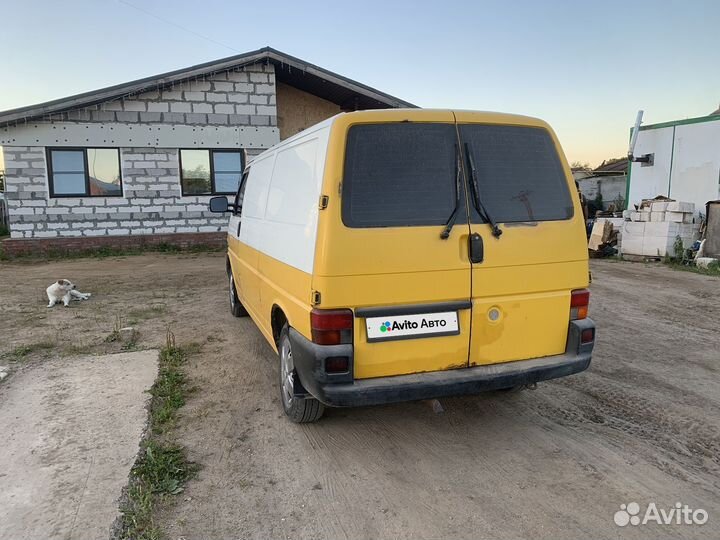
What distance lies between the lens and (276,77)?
51.3ft

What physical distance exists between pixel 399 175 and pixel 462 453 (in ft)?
5.97

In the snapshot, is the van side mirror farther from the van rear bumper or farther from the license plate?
the license plate

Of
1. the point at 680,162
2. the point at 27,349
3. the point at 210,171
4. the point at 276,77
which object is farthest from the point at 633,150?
the point at 27,349

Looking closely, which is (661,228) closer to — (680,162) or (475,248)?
(680,162)

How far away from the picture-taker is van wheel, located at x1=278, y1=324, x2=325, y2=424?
3.44 metres

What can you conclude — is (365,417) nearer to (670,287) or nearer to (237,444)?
(237,444)

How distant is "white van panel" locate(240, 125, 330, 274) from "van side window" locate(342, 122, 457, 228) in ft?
0.70

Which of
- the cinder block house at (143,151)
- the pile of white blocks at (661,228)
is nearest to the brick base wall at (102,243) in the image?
the cinder block house at (143,151)

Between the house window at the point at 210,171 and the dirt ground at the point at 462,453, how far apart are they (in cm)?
947

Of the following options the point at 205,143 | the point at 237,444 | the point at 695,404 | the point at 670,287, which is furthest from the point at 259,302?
the point at 205,143

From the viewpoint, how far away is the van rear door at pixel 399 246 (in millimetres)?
2805

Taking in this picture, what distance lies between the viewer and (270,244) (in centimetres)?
395

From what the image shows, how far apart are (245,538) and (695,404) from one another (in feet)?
11.5

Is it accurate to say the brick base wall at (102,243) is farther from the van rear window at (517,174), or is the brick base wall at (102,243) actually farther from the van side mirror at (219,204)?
the van rear window at (517,174)
